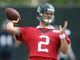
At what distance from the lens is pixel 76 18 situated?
Answer: 18.3 meters

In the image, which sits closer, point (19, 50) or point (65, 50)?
point (65, 50)

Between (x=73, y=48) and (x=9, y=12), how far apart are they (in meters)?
7.76

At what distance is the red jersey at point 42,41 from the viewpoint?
33.4ft

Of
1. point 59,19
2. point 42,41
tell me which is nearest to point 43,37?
point 42,41

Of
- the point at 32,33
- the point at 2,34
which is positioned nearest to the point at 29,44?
the point at 32,33

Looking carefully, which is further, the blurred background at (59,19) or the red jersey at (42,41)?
the blurred background at (59,19)

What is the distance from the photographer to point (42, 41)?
10.3 m

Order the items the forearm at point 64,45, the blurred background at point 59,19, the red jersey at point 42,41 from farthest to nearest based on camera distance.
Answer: the blurred background at point 59,19 < the red jersey at point 42,41 < the forearm at point 64,45

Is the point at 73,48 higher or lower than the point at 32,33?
lower

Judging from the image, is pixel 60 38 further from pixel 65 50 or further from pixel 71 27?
pixel 71 27

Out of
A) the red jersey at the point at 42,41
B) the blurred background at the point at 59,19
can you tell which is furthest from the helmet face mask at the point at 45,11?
the blurred background at the point at 59,19

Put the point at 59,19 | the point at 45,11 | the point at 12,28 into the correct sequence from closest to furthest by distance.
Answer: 1. the point at 12,28
2. the point at 45,11
3. the point at 59,19

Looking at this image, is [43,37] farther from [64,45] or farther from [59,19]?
[59,19]

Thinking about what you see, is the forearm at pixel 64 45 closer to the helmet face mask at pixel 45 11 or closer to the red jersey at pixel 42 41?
the red jersey at pixel 42 41
